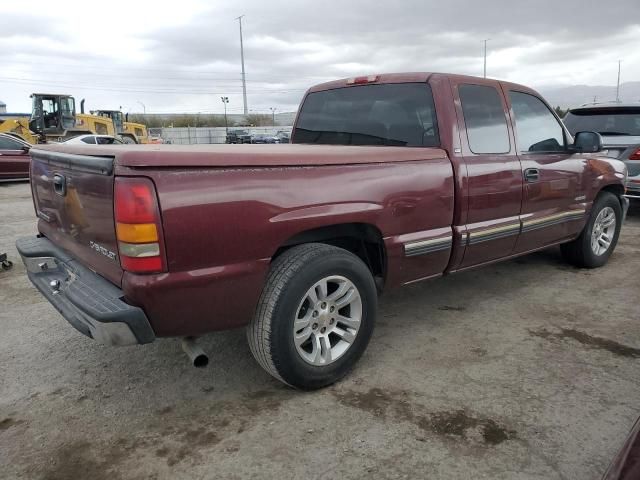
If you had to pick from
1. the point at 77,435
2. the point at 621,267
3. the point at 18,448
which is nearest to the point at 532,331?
the point at 621,267

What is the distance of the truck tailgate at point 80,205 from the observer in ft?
7.97

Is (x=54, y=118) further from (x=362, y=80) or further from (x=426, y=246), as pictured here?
(x=426, y=246)

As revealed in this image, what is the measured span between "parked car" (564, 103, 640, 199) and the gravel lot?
411cm

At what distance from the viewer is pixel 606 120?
25.6 feet

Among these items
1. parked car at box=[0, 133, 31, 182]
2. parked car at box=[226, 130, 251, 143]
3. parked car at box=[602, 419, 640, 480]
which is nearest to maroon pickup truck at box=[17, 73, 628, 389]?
parked car at box=[602, 419, 640, 480]

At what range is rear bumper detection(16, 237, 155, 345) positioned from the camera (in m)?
2.36

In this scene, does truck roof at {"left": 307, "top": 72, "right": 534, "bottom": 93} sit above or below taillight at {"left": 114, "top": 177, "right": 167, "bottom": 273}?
above

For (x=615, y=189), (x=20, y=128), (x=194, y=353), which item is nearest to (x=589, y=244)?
(x=615, y=189)

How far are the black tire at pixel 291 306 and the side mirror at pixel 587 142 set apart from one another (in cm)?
281

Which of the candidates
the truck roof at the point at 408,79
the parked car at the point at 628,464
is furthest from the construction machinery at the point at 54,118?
the parked car at the point at 628,464

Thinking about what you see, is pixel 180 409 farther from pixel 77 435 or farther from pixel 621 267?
pixel 621 267

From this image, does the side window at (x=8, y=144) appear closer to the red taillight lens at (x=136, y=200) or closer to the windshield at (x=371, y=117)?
the windshield at (x=371, y=117)

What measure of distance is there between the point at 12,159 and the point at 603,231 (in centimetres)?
1464

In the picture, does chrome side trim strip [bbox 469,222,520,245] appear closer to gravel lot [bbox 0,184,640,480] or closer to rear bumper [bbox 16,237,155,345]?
gravel lot [bbox 0,184,640,480]
